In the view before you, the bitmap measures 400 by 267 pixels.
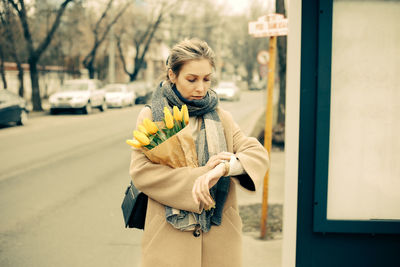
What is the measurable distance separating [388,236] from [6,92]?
1553cm

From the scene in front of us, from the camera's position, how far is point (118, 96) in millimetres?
26234

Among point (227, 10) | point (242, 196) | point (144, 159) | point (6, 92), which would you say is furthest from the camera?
point (227, 10)

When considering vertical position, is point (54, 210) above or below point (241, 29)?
below

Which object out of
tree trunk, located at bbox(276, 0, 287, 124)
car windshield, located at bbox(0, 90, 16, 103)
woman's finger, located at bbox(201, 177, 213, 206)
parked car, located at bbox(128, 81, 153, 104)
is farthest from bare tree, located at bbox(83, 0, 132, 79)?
woman's finger, located at bbox(201, 177, 213, 206)

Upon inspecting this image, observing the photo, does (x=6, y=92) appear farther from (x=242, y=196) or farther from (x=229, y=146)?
(x=229, y=146)

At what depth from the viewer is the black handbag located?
200cm

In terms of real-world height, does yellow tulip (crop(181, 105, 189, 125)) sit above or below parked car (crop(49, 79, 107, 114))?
above

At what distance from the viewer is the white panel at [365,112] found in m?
2.46

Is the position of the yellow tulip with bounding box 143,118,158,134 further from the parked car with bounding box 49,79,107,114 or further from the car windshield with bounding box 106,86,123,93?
the car windshield with bounding box 106,86,123,93

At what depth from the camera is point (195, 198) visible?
1689mm

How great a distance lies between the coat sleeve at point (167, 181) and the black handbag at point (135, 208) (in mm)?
172

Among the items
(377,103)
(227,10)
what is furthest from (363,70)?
(227,10)

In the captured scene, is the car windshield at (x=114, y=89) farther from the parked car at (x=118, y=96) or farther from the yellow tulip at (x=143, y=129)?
the yellow tulip at (x=143, y=129)

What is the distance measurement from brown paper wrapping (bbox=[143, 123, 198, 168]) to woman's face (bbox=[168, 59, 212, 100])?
8.6 inches
